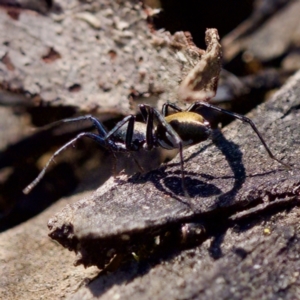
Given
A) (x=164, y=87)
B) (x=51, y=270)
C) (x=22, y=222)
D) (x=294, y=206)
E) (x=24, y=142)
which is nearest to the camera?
(x=294, y=206)

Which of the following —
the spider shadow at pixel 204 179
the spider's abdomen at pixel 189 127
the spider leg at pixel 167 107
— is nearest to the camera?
the spider shadow at pixel 204 179

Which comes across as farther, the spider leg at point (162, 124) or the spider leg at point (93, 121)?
the spider leg at point (93, 121)

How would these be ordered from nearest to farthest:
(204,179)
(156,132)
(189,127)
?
1. (204,179)
2. (189,127)
3. (156,132)

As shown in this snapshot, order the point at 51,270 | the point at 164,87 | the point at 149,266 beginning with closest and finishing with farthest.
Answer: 1. the point at 149,266
2. the point at 51,270
3. the point at 164,87

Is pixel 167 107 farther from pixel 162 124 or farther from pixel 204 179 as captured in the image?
pixel 204 179

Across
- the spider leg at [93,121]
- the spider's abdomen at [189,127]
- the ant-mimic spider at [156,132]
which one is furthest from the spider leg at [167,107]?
the spider leg at [93,121]

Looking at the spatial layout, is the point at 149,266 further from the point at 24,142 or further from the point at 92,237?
the point at 24,142

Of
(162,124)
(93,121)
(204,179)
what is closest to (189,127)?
(162,124)

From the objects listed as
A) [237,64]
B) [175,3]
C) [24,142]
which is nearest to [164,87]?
[175,3]

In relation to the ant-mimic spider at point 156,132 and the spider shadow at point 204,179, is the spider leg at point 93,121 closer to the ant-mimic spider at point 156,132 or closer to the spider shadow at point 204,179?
the ant-mimic spider at point 156,132
